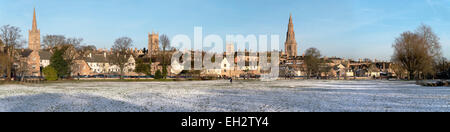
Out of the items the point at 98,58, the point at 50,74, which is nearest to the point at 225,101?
the point at 50,74


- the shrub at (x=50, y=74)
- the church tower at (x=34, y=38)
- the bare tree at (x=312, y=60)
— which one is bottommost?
the shrub at (x=50, y=74)

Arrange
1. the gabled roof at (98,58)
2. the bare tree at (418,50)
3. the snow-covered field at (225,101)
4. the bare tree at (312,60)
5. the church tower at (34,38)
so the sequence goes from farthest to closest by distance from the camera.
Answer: the church tower at (34,38) → the gabled roof at (98,58) → the bare tree at (312,60) → the bare tree at (418,50) → the snow-covered field at (225,101)

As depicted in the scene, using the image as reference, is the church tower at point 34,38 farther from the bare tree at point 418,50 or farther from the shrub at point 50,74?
the bare tree at point 418,50

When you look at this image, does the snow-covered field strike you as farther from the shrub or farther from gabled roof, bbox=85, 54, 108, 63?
gabled roof, bbox=85, 54, 108, 63

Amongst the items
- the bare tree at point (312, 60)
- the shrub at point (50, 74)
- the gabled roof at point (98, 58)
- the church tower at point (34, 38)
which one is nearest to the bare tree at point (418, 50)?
the bare tree at point (312, 60)

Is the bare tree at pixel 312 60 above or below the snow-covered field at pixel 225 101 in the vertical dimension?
above

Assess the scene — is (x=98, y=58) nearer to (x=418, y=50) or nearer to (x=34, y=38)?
(x=34, y=38)

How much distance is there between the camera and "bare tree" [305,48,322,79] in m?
92.2

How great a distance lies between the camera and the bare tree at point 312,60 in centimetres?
9219

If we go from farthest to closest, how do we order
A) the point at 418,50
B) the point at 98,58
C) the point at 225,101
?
the point at 98,58 → the point at 418,50 → the point at 225,101

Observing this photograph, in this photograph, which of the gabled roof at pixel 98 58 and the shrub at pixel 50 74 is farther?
the gabled roof at pixel 98 58

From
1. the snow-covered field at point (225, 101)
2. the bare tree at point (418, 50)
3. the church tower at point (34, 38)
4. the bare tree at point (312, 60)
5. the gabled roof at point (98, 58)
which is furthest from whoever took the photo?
the church tower at point (34, 38)

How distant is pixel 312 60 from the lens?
9231cm
